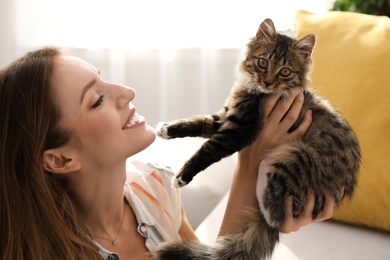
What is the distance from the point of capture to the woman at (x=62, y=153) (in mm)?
1202

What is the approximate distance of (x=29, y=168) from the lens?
1.21 metres

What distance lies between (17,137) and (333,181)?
31.3 inches

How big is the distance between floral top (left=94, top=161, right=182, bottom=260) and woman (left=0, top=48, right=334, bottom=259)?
83 mm

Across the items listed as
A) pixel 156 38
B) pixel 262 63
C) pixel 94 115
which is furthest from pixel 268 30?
pixel 156 38

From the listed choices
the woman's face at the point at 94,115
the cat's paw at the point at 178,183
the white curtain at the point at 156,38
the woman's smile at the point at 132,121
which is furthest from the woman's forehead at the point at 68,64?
the white curtain at the point at 156,38

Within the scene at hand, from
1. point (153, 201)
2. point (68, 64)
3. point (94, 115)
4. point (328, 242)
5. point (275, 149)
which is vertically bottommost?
point (328, 242)

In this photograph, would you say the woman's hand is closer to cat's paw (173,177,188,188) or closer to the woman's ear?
cat's paw (173,177,188,188)

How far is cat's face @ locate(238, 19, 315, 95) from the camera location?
1.46 m

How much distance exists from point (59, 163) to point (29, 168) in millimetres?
84

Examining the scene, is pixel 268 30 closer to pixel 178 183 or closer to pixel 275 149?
pixel 275 149

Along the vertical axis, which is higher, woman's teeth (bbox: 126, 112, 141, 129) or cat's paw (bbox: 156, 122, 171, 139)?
woman's teeth (bbox: 126, 112, 141, 129)

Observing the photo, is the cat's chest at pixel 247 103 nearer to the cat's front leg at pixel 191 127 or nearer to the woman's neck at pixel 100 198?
the cat's front leg at pixel 191 127

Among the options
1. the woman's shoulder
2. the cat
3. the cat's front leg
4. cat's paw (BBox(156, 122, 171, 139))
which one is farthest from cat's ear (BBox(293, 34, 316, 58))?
the woman's shoulder

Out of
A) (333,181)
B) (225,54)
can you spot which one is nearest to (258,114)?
(333,181)
